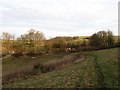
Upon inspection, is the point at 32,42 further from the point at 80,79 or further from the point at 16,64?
the point at 80,79

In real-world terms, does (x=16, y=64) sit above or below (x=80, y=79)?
Answer: below

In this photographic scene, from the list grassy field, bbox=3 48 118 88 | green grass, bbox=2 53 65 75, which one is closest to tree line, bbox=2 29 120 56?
green grass, bbox=2 53 65 75

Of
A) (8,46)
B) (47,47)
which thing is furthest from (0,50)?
(47,47)

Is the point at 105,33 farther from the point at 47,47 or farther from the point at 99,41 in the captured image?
the point at 47,47

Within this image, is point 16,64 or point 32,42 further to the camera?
point 32,42

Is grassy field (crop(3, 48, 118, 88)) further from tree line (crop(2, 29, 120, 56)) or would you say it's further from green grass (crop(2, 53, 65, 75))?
tree line (crop(2, 29, 120, 56))

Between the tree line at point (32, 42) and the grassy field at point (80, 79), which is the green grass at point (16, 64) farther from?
the tree line at point (32, 42)

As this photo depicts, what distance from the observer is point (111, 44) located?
147 ft

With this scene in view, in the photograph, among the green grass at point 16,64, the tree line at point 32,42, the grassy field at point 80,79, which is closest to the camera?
the grassy field at point 80,79

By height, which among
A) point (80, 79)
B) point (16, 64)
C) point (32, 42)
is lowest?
point (16, 64)

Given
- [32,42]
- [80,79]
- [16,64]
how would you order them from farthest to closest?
[32,42] → [16,64] → [80,79]

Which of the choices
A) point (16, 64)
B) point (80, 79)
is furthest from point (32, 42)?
point (80, 79)

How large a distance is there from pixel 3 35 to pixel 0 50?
967 centimetres

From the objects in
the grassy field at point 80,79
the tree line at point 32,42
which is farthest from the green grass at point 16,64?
the tree line at point 32,42
